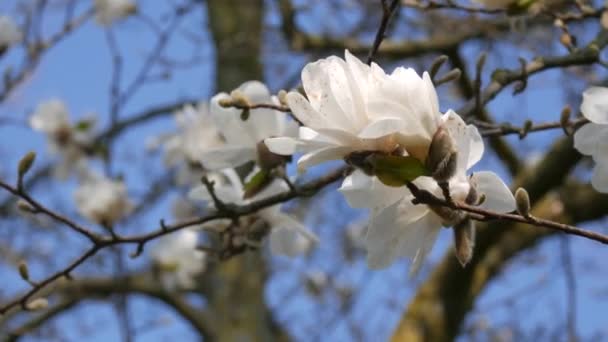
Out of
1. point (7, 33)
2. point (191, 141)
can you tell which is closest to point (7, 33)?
point (7, 33)

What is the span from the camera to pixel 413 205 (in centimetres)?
64

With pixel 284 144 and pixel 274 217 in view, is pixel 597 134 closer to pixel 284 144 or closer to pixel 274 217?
pixel 284 144

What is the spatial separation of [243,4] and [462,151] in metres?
2.45

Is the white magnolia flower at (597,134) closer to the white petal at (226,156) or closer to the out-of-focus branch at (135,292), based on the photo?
the white petal at (226,156)

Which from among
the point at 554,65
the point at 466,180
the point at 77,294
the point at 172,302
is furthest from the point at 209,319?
the point at 466,180

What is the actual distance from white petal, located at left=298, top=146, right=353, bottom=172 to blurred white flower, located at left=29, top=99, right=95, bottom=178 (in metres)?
1.71

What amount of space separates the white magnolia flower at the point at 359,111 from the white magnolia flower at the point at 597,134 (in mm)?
119

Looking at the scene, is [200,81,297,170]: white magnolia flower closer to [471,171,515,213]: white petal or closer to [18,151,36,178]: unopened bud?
[18,151,36,178]: unopened bud

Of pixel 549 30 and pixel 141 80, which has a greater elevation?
pixel 141 80

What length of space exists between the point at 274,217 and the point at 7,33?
82cm

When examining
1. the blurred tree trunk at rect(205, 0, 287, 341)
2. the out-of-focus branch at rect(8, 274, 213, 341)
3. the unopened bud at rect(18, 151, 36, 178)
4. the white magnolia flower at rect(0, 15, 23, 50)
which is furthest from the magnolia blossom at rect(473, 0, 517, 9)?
the out-of-focus branch at rect(8, 274, 213, 341)

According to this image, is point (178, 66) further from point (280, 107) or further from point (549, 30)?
point (280, 107)

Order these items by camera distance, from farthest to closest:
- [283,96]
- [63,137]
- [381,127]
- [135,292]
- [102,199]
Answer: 1. [135,292]
2. [63,137]
3. [102,199]
4. [283,96]
5. [381,127]

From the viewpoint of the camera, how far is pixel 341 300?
3455mm
